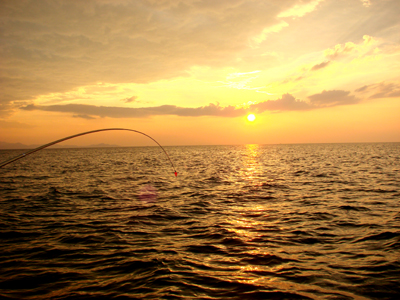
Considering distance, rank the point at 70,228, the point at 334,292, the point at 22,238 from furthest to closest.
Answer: the point at 70,228
the point at 22,238
the point at 334,292

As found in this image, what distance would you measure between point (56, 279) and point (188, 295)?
338 cm

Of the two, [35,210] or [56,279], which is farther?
[35,210]

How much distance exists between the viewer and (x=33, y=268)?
23.3 ft

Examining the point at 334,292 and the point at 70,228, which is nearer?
the point at 334,292

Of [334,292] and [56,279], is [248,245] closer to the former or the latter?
[334,292]

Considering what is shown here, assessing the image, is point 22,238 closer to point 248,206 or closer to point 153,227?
point 153,227

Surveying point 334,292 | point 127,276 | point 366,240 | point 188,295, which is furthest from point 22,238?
→ point 366,240

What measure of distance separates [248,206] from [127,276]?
876cm

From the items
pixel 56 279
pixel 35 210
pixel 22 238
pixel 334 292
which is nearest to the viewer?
pixel 334 292

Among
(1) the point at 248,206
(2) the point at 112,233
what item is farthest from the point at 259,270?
(1) the point at 248,206

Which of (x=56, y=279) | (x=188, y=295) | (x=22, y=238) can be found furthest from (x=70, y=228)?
(x=188, y=295)

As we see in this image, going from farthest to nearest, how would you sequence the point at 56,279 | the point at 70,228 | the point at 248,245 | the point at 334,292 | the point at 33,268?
the point at 70,228, the point at 248,245, the point at 33,268, the point at 56,279, the point at 334,292

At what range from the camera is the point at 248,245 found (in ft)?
28.2

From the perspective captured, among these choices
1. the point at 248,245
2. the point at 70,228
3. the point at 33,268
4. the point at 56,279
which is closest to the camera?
the point at 56,279
